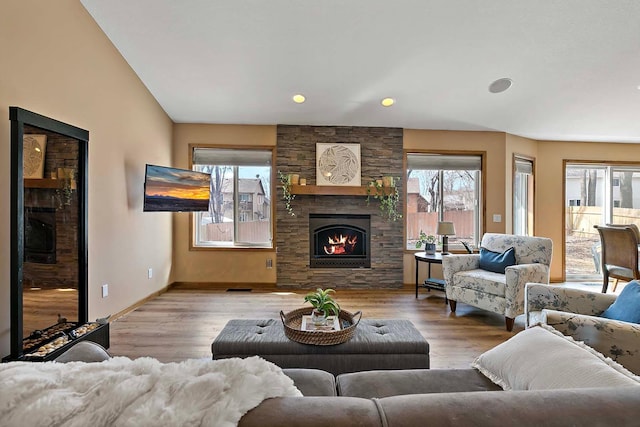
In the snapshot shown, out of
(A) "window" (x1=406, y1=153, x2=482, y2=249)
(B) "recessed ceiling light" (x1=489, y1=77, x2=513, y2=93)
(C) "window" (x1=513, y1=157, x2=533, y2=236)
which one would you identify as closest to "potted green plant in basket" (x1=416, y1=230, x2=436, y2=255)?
(A) "window" (x1=406, y1=153, x2=482, y2=249)

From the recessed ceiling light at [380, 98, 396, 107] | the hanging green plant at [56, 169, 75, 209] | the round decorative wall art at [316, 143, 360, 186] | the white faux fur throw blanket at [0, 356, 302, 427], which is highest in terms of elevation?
the recessed ceiling light at [380, 98, 396, 107]

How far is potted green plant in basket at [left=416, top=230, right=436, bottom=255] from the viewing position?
432cm

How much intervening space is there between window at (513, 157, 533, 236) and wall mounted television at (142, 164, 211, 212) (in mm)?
4722

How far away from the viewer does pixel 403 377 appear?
133 cm

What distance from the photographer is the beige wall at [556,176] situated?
16.2ft

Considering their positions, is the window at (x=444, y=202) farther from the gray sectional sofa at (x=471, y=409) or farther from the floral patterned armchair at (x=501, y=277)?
the gray sectional sofa at (x=471, y=409)

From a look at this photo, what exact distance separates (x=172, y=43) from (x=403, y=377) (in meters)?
3.45

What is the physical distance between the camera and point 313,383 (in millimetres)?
1256

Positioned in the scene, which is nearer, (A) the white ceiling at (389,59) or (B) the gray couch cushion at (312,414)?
(B) the gray couch cushion at (312,414)

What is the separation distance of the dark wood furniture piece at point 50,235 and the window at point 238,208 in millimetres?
2074

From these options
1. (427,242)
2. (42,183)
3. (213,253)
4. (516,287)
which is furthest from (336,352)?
(213,253)

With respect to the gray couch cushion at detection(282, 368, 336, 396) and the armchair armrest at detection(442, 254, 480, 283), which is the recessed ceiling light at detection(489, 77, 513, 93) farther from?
the gray couch cushion at detection(282, 368, 336, 396)

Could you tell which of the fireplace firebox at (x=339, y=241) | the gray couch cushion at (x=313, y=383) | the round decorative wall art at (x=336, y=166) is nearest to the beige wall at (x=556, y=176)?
the fireplace firebox at (x=339, y=241)

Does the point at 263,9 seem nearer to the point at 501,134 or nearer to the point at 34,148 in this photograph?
the point at 34,148
